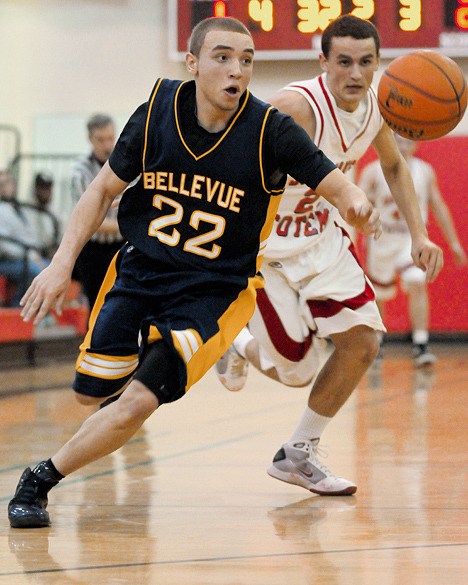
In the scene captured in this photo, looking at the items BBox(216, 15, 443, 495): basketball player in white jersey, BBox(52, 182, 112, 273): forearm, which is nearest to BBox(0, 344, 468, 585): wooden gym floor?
BBox(216, 15, 443, 495): basketball player in white jersey

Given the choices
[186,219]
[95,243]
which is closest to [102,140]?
[95,243]

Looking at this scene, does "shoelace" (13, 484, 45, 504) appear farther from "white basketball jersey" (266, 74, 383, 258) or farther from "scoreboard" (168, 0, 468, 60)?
"scoreboard" (168, 0, 468, 60)

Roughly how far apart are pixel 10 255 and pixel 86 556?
7213 millimetres

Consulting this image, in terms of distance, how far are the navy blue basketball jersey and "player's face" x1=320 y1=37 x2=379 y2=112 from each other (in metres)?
0.62

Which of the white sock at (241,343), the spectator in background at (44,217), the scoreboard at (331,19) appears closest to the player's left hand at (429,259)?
the white sock at (241,343)

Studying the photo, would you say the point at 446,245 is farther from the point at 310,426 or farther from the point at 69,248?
the point at 69,248

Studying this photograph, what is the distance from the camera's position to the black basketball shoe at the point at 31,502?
11.7ft

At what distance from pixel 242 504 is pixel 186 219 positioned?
0.98m

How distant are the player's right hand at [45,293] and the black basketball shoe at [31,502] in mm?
505

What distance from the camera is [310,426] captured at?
171 inches

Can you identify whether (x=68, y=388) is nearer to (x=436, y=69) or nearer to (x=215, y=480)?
(x=215, y=480)

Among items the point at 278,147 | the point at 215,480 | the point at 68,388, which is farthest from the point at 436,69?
the point at 68,388

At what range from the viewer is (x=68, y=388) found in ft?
25.7

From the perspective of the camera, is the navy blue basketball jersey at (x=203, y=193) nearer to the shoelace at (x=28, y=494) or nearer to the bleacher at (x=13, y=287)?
the shoelace at (x=28, y=494)
